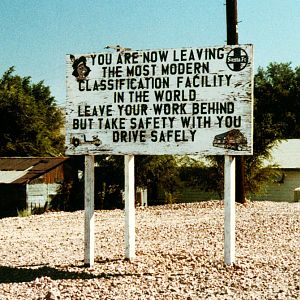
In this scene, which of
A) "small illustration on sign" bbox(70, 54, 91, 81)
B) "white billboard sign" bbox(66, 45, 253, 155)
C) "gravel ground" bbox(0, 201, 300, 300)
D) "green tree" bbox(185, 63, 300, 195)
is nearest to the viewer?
"gravel ground" bbox(0, 201, 300, 300)

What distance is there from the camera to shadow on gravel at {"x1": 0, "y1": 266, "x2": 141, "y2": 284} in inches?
372

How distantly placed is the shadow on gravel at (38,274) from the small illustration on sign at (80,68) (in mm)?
3393

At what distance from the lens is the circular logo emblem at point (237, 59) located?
9.74 metres

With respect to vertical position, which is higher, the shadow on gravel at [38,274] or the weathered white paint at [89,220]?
the weathered white paint at [89,220]

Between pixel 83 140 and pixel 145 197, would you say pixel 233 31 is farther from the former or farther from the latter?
pixel 145 197

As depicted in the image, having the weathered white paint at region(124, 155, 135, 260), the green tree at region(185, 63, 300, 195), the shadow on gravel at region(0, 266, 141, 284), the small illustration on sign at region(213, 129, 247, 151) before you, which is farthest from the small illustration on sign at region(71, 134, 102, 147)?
the green tree at region(185, 63, 300, 195)

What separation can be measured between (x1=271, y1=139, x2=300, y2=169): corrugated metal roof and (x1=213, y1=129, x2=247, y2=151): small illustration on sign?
79.4 ft

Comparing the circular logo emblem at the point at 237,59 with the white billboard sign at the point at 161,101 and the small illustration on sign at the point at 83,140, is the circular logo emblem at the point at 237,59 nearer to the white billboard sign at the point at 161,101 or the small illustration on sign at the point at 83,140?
the white billboard sign at the point at 161,101

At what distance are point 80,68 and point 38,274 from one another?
3651 millimetres

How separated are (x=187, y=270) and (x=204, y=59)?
3.52m

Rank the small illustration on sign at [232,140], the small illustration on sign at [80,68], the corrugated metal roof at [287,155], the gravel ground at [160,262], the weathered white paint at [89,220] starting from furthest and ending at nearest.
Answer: the corrugated metal roof at [287,155] → the small illustration on sign at [80,68] → the weathered white paint at [89,220] → the small illustration on sign at [232,140] → the gravel ground at [160,262]

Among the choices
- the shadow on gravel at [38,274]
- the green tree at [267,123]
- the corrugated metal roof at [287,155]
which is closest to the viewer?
the shadow on gravel at [38,274]

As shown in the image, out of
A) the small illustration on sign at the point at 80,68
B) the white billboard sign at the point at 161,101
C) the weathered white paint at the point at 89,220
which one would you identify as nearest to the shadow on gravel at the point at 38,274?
the weathered white paint at the point at 89,220

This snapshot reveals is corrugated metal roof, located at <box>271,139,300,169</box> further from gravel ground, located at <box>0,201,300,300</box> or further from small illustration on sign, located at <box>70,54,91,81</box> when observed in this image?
small illustration on sign, located at <box>70,54,91,81</box>
